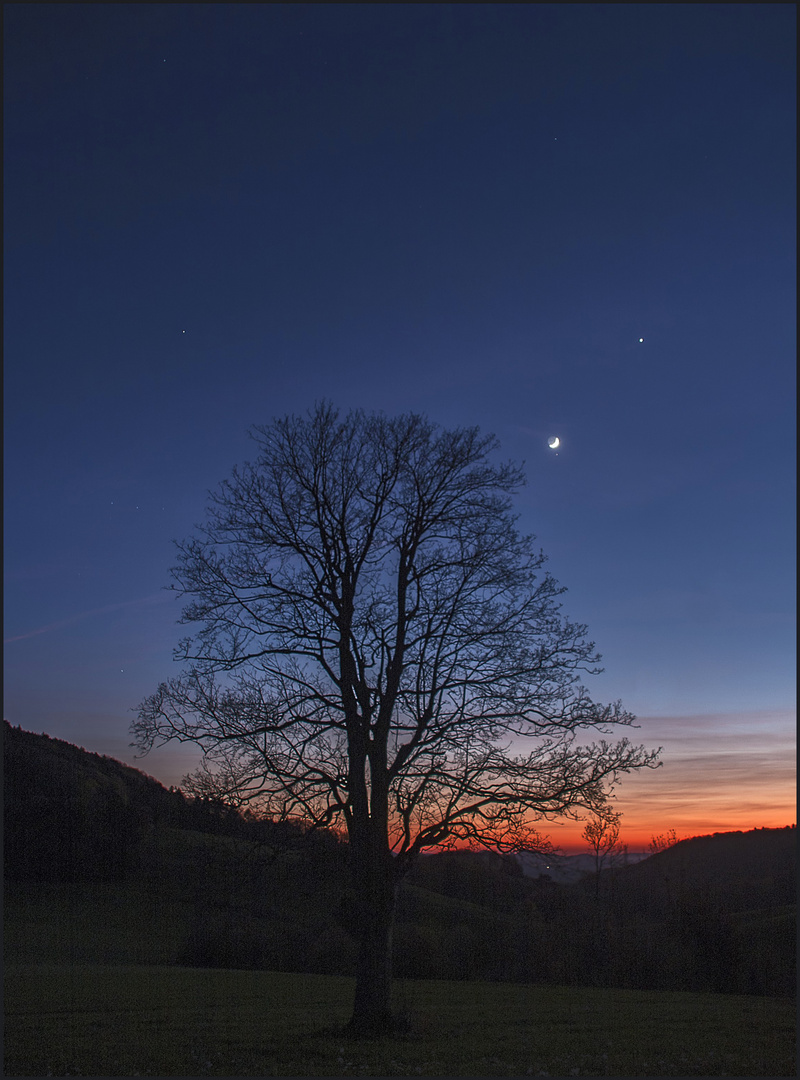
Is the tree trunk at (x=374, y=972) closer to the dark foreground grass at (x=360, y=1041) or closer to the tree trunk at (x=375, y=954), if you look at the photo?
the tree trunk at (x=375, y=954)

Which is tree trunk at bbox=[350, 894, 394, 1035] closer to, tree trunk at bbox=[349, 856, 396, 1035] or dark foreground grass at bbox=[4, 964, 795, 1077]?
tree trunk at bbox=[349, 856, 396, 1035]

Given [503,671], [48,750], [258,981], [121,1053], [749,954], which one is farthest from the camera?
[48,750]

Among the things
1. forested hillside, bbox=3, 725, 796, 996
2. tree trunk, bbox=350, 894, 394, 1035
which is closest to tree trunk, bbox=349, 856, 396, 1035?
tree trunk, bbox=350, 894, 394, 1035

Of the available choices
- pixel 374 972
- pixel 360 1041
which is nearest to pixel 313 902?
pixel 374 972

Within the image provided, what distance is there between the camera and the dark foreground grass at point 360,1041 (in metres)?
10.0

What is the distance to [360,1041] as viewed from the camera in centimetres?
1061

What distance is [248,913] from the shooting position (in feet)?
133

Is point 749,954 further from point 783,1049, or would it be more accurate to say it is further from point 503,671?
point 503,671

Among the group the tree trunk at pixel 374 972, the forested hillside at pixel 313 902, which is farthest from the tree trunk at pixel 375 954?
the forested hillside at pixel 313 902

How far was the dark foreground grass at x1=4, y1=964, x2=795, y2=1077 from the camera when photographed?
1002 centimetres

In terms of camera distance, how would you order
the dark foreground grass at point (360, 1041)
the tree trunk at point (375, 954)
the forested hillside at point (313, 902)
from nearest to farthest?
the dark foreground grass at point (360, 1041), the tree trunk at point (375, 954), the forested hillside at point (313, 902)

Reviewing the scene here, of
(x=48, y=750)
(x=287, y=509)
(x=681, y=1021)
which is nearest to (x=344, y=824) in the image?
(x=287, y=509)

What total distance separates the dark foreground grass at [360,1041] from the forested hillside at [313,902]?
7.68 feet

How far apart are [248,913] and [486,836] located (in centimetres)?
3512
